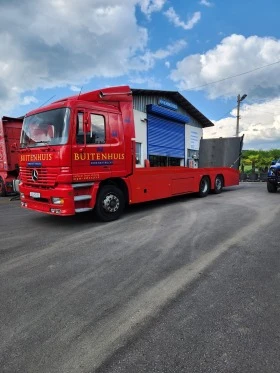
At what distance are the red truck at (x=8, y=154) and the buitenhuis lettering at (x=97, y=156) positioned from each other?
271 inches

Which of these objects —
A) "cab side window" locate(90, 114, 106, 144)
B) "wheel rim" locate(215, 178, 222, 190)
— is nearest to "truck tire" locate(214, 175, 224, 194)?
"wheel rim" locate(215, 178, 222, 190)

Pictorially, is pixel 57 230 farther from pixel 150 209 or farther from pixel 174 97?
pixel 174 97

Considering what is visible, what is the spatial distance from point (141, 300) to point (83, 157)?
4.20 metres

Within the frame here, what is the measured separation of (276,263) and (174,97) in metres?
22.7

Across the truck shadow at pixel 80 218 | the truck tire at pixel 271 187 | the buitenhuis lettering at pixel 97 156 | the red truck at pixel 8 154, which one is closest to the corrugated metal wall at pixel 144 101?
the red truck at pixel 8 154

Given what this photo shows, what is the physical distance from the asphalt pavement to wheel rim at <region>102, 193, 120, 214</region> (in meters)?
0.91

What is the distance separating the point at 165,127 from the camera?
24438 millimetres

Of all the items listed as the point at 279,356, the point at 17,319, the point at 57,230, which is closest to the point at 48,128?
the point at 57,230

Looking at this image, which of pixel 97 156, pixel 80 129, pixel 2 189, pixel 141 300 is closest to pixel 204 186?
pixel 97 156

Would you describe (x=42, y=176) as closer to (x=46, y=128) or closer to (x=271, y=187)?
(x=46, y=128)

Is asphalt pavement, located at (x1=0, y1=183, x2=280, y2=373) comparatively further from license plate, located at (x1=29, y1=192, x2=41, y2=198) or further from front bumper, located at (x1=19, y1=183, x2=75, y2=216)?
license plate, located at (x1=29, y1=192, x2=41, y2=198)

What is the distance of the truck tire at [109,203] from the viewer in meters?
7.28

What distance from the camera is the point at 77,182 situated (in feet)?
22.2

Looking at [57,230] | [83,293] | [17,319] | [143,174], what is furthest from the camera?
[143,174]
